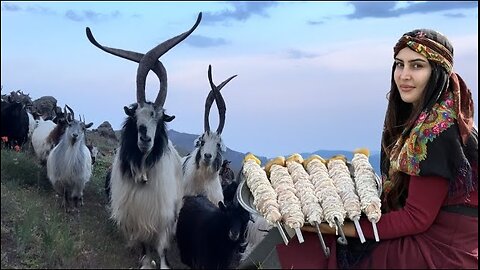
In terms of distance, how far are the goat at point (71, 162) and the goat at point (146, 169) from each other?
1.18m

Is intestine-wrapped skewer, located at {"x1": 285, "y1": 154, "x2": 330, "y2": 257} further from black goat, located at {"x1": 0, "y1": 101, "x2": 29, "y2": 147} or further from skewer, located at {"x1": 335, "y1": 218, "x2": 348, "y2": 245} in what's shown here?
black goat, located at {"x1": 0, "y1": 101, "x2": 29, "y2": 147}

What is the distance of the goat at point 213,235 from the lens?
597 cm

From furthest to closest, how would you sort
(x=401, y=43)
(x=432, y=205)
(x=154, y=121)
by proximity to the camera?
Result: (x=154, y=121), (x=401, y=43), (x=432, y=205)

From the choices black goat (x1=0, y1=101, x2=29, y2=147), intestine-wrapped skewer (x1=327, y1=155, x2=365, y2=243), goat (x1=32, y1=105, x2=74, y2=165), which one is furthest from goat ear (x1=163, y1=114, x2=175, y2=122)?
black goat (x1=0, y1=101, x2=29, y2=147)

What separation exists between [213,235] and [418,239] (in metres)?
2.60

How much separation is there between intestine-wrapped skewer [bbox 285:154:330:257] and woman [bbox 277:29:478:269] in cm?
11

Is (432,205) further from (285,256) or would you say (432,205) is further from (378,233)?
(285,256)

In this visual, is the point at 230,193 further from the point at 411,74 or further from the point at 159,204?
the point at 411,74

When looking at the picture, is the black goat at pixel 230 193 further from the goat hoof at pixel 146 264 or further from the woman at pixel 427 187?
the woman at pixel 427 187

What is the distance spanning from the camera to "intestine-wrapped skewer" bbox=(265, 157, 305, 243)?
4.13 m

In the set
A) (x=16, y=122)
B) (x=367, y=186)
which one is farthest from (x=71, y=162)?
(x=367, y=186)

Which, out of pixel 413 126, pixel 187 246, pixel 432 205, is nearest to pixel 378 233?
pixel 432 205

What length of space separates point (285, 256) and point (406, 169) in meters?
0.94

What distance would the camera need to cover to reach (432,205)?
416 centimetres
